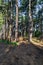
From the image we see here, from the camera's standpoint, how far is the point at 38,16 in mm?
49688

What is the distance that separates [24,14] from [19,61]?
3932cm

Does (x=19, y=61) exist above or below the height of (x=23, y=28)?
above

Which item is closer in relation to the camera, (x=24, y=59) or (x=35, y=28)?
(x=24, y=59)

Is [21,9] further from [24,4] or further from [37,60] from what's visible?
[37,60]

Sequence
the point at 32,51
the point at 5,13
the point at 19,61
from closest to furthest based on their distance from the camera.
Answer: the point at 19,61
the point at 32,51
the point at 5,13

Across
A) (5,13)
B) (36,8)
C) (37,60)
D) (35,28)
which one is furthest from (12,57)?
(35,28)

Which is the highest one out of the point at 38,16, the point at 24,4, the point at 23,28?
the point at 24,4

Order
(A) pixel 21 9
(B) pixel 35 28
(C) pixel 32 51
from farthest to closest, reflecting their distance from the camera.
Result: 1. (B) pixel 35 28
2. (A) pixel 21 9
3. (C) pixel 32 51

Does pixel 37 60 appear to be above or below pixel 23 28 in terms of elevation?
above

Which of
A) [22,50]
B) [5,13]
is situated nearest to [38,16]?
[5,13]

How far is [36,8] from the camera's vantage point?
153 ft

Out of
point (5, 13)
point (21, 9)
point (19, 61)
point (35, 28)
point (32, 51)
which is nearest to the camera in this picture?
point (19, 61)

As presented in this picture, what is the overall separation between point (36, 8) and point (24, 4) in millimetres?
3235

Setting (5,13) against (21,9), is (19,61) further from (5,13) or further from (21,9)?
(21,9)
